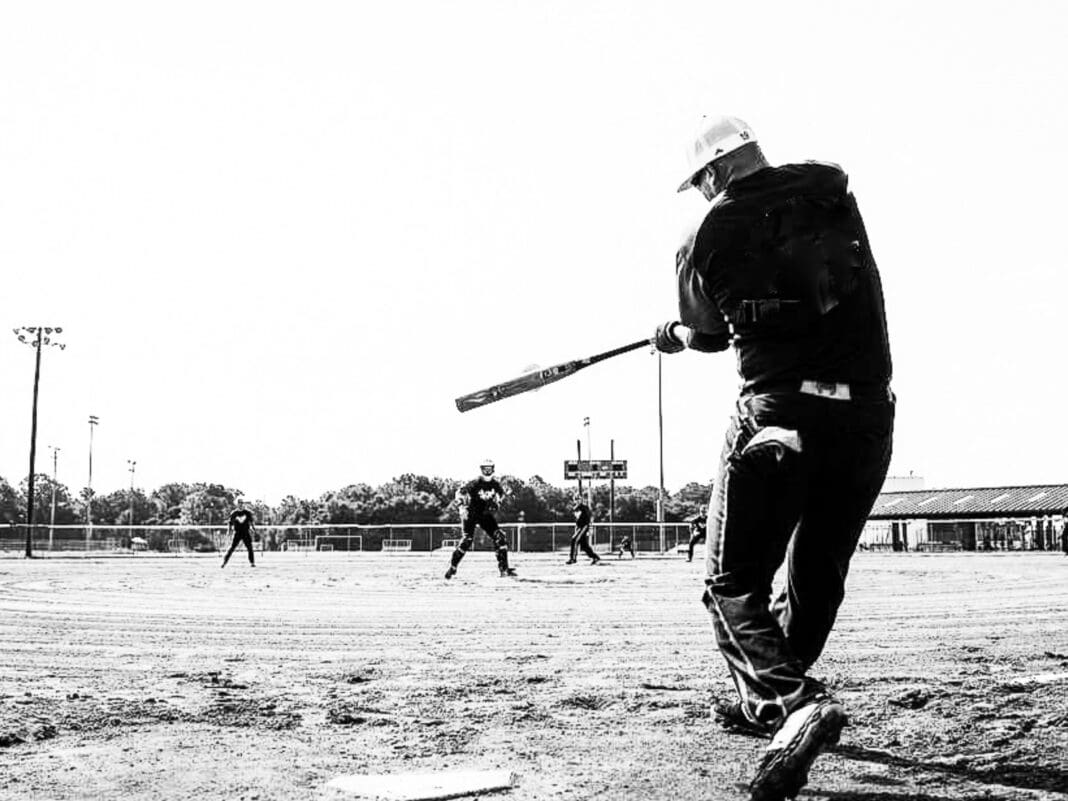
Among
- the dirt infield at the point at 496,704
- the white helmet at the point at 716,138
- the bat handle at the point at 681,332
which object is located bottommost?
the dirt infield at the point at 496,704

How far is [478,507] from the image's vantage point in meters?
21.5

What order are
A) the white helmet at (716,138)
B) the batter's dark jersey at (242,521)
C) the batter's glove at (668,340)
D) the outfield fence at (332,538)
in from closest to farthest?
the white helmet at (716,138), the batter's glove at (668,340), the batter's dark jersey at (242,521), the outfield fence at (332,538)

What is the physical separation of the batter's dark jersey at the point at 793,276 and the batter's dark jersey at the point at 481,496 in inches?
687

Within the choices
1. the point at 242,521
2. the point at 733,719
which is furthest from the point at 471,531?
the point at 733,719

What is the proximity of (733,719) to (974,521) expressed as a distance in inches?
2255

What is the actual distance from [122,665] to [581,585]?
486 inches

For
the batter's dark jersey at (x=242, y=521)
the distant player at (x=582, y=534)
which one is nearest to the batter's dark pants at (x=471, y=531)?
the distant player at (x=582, y=534)

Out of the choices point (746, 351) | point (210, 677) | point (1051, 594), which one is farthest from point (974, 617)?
point (746, 351)

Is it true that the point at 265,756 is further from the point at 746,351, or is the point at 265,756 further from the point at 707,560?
the point at 746,351

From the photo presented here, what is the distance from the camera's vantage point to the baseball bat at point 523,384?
6629mm

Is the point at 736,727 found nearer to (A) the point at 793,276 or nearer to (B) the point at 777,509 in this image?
(B) the point at 777,509

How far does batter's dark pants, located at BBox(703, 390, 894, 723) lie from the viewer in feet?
13.2

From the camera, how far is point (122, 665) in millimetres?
7824

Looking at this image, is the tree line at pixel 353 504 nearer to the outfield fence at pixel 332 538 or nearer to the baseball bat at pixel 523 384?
the outfield fence at pixel 332 538
